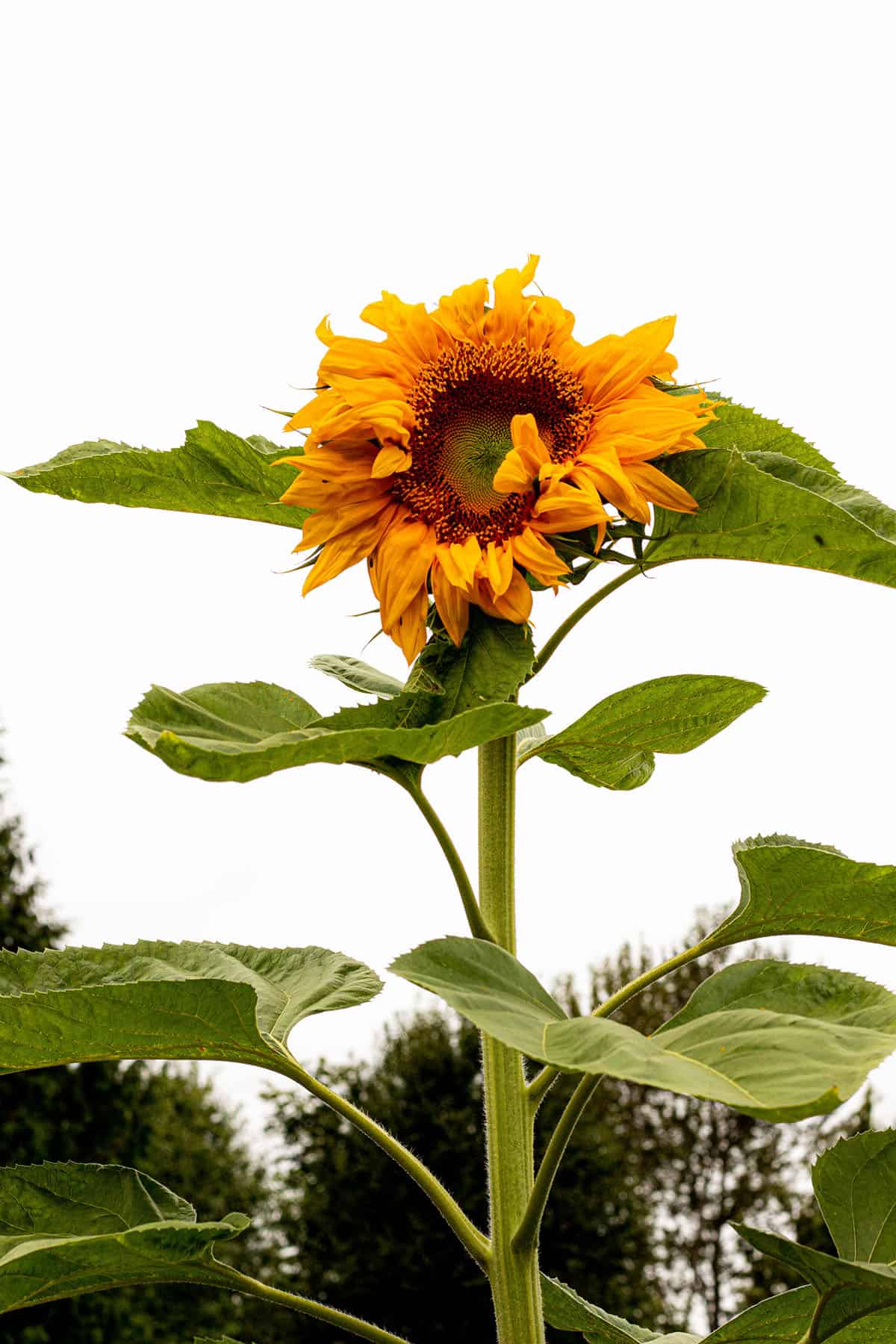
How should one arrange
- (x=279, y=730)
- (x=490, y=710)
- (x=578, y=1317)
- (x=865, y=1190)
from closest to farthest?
(x=490, y=710) → (x=279, y=730) → (x=865, y=1190) → (x=578, y=1317)

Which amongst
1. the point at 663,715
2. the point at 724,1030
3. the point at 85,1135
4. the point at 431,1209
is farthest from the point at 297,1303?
the point at 431,1209

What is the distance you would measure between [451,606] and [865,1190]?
74 cm

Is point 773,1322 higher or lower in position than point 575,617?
lower

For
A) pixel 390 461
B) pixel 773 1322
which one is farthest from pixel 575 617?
pixel 773 1322

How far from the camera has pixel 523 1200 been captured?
1.40 metres

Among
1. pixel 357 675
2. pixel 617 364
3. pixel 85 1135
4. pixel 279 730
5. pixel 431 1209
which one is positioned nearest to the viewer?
pixel 279 730

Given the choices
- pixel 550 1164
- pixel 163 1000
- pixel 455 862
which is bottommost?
pixel 550 1164

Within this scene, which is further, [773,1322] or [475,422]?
[773,1322]

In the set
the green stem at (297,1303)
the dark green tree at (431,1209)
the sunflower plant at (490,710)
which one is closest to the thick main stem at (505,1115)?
the sunflower plant at (490,710)

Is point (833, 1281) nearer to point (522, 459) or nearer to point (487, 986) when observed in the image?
point (487, 986)

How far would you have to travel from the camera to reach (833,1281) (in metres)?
1.27

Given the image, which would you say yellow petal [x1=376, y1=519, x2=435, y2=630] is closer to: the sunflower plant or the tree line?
the sunflower plant

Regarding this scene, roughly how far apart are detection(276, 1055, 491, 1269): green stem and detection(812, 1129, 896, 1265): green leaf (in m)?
0.35

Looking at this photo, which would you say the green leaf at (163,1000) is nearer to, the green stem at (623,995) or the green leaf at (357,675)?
the green stem at (623,995)
